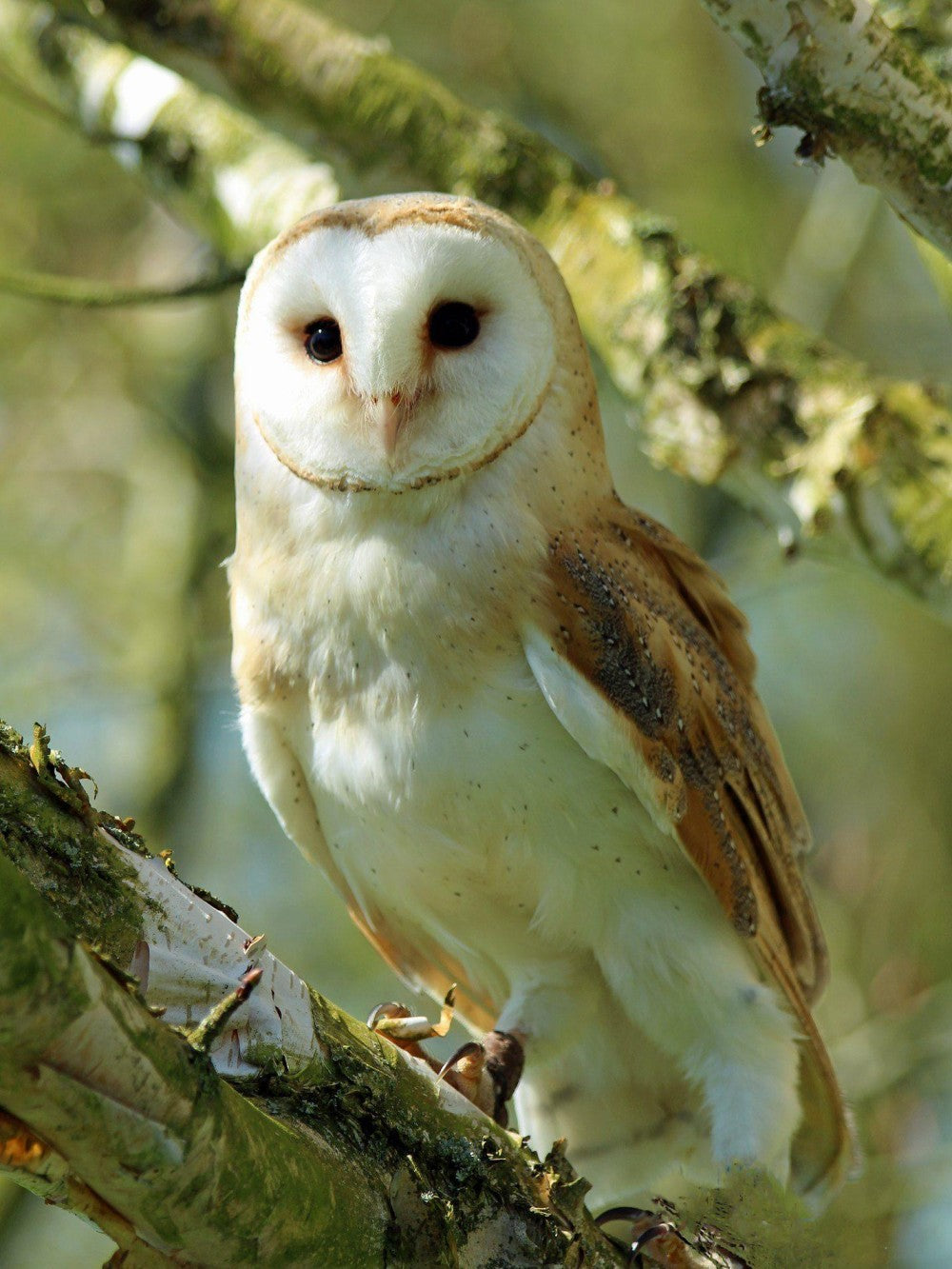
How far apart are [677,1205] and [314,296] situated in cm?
165

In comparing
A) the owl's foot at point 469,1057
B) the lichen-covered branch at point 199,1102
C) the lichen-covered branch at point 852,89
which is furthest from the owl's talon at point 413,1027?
the lichen-covered branch at point 852,89

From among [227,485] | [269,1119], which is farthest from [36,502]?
[269,1119]

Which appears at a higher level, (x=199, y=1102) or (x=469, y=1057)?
(x=199, y=1102)

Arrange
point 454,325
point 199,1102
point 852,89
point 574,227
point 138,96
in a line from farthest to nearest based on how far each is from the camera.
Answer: point 138,96
point 574,227
point 454,325
point 852,89
point 199,1102

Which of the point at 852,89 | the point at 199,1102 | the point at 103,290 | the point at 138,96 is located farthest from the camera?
the point at 138,96

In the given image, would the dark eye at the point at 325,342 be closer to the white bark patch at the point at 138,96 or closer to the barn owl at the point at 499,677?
the barn owl at the point at 499,677

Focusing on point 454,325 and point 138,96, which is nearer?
point 454,325

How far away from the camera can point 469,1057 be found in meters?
2.46

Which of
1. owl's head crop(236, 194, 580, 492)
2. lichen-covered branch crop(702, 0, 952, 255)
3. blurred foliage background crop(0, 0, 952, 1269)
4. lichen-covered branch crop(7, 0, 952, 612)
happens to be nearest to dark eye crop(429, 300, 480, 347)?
owl's head crop(236, 194, 580, 492)

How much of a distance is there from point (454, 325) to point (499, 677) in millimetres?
625

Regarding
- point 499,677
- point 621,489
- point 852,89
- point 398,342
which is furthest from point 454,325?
point 621,489

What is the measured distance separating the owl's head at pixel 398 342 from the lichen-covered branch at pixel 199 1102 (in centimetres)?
97

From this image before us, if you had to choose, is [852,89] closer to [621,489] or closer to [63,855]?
[63,855]

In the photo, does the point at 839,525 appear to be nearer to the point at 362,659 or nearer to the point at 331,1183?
the point at 362,659
